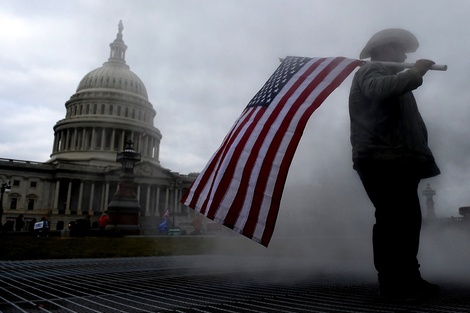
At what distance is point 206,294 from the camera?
303 cm

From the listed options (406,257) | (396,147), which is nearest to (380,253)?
(406,257)

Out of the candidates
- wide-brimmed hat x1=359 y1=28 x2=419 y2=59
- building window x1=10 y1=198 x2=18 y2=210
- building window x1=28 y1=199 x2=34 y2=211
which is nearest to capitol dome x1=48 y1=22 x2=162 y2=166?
building window x1=28 y1=199 x2=34 y2=211

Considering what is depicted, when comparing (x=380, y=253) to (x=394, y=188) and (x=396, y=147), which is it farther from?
(x=396, y=147)

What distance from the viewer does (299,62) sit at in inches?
156

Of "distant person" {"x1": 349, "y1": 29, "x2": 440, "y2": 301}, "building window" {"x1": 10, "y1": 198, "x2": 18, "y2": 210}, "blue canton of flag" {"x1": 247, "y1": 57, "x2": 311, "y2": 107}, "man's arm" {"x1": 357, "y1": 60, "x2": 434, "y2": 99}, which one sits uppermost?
"building window" {"x1": 10, "y1": 198, "x2": 18, "y2": 210}

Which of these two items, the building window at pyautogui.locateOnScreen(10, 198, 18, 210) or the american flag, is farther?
the building window at pyautogui.locateOnScreen(10, 198, 18, 210)

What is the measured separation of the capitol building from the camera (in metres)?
64.1

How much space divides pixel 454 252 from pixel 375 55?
181 inches

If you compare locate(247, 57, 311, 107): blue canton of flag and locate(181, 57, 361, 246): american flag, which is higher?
locate(247, 57, 311, 107): blue canton of flag

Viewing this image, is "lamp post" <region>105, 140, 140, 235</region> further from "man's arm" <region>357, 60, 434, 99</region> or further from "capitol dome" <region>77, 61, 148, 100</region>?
"capitol dome" <region>77, 61, 148, 100</region>

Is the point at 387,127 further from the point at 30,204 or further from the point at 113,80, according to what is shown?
the point at 113,80

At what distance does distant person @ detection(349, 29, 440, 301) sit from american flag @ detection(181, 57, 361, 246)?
0.44m

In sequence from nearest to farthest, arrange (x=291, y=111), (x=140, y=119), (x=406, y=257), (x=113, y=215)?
(x=406, y=257) → (x=291, y=111) → (x=113, y=215) → (x=140, y=119)

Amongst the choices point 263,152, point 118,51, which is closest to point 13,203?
point 118,51
